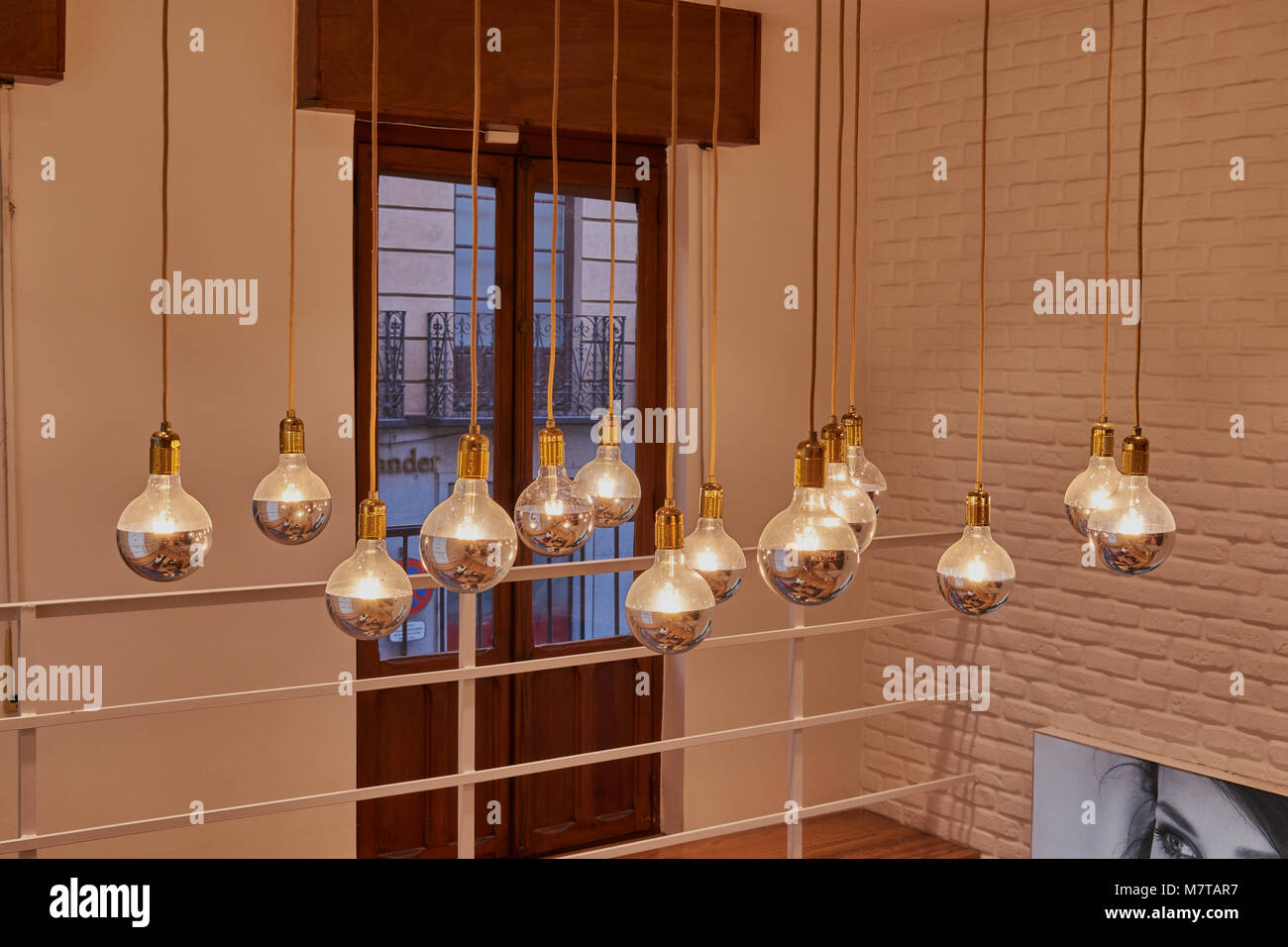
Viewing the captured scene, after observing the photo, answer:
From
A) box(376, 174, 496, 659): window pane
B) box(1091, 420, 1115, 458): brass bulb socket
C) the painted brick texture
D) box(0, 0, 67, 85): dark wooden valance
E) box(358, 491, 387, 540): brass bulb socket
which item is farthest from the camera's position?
box(376, 174, 496, 659): window pane

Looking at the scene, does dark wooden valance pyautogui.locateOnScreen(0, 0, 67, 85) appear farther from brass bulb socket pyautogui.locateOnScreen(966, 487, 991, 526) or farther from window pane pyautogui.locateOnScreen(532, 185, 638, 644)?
brass bulb socket pyautogui.locateOnScreen(966, 487, 991, 526)

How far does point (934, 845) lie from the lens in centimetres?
431

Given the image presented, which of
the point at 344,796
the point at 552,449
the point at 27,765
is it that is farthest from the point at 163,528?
the point at 344,796

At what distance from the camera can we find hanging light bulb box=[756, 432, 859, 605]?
1.55 meters

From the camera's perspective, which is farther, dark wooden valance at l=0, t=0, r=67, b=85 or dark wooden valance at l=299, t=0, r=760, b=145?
dark wooden valance at l=299, t=0, r=760, b=145

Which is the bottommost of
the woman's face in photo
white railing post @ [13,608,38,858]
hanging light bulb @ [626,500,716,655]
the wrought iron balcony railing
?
the woman's face in photo

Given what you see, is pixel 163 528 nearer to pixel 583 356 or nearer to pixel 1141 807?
pixel 583 356

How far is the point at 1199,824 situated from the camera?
11.5ft

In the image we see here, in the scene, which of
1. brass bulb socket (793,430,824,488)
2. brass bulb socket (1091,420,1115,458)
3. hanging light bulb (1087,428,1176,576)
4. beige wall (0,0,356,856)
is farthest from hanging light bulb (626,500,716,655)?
beige wall (0,0,356,856)

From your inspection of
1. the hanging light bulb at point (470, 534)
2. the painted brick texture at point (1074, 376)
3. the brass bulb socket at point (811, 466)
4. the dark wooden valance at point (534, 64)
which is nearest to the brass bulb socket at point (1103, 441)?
the brass bulb socket at point (811, 466)

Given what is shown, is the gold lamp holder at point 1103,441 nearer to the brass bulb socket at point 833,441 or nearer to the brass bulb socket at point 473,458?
the brass bulb socket at point 833,441

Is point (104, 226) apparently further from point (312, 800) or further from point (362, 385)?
point (312, 800)

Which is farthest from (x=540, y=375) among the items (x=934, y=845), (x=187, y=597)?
(x=934, y=845)

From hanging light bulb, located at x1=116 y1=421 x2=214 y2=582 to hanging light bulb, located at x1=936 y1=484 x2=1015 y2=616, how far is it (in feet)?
3.32
